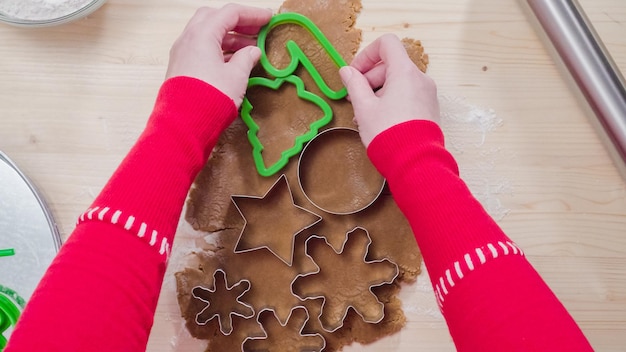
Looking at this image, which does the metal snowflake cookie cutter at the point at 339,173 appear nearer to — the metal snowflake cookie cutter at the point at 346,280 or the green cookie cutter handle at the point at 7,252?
the metal snowflake cookie cutter at the point at 346,280

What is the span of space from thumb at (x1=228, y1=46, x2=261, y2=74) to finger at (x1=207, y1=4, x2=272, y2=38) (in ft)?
0.10

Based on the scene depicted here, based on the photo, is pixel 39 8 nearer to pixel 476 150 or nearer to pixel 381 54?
pixel 381 54

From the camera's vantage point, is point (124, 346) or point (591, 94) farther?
point (591, 94)

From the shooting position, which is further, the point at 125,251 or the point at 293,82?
the point at 293,82

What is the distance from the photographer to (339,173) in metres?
0.67

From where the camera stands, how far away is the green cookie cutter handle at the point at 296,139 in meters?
0.66

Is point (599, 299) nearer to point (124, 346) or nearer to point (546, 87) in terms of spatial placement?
point (546, 87)

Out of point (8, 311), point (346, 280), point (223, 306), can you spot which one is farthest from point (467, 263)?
point (8, 311)

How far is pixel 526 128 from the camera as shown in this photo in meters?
0.69

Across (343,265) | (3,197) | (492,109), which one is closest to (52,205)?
(3,197)

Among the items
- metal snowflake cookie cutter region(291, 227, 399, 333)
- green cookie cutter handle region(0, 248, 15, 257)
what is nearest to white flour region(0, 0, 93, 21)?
green cookie cutter handle region(0, 248, 15, 257)

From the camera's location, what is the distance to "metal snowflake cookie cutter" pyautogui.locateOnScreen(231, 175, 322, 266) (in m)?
0.65

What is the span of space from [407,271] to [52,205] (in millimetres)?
449

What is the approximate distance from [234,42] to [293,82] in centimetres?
9
